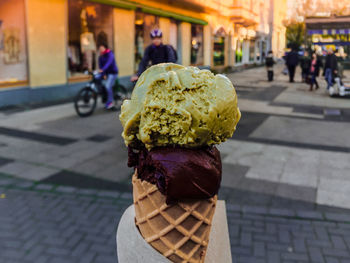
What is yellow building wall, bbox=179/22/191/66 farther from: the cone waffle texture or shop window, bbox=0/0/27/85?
the cone waffle texture

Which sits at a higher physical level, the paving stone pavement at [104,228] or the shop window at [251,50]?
the shop window at [251,50]

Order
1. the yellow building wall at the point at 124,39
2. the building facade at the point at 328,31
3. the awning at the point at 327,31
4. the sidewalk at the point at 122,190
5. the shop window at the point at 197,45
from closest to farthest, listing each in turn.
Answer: the sidewalk at the point at 122,190, the yellow building wall at the point at 124,39, the shop window at the point at 197,45, the building facade at the point at 328,31, the awning at the point at 327,31

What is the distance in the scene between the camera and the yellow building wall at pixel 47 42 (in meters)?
12.6

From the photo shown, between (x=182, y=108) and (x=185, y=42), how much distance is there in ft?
72.6

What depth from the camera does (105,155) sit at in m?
6.99

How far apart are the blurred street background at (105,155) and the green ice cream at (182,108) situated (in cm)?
206

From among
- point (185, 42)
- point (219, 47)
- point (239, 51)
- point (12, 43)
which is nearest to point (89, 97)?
point (12, 43)

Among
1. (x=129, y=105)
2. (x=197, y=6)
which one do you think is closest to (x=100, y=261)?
(x=129, y=105)

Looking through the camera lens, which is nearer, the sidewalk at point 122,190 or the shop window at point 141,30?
the sidewalk at point 122,190

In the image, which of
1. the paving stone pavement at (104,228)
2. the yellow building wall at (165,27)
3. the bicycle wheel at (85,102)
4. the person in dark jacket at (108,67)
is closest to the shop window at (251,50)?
the yellow building wall at (165,27)

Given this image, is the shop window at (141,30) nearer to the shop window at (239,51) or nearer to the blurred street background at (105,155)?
the blurred street background at (105,155)

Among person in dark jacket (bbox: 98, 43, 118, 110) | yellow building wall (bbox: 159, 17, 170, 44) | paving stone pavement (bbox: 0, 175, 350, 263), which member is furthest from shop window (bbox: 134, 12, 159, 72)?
paving stone pavement (bbox: 0, 175, 350, 263)

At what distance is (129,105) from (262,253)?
2395 mm

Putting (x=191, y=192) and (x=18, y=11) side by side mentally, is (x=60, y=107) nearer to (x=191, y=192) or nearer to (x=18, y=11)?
(x=18, y=11)
